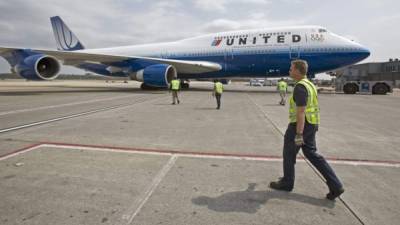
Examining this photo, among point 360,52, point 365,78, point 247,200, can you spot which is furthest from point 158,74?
point 365,78

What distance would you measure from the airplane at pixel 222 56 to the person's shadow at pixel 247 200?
1866cm

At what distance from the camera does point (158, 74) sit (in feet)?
70.4

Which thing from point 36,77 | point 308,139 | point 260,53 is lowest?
point 308,139

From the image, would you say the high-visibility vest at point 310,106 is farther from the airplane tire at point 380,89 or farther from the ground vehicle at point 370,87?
the airplane tire at point 380,89

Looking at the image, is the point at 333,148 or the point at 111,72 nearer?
the point at 333,148

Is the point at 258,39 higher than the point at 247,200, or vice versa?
the point at 258,39

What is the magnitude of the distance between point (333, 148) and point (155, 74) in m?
17.6

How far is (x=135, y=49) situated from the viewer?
27.7 meters

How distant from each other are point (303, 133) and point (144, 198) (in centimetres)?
208

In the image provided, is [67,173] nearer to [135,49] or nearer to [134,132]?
[134,132]

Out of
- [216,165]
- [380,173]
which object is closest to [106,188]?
[216,165]

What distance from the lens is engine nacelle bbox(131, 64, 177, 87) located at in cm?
2139

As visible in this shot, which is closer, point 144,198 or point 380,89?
point 144,198

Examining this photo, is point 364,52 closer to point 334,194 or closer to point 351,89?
point 351,89
